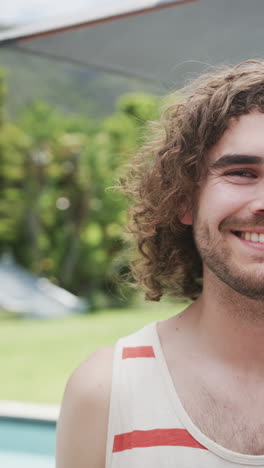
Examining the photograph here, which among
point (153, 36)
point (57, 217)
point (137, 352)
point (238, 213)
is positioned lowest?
point (137, 352)

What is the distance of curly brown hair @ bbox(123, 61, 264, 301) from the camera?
1403 millimetres

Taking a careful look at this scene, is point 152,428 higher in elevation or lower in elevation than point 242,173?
lower

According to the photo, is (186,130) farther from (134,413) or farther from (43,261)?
(43,261)

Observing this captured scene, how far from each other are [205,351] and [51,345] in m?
12.8

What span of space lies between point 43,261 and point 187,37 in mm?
15087

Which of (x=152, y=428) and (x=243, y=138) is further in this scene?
(x=243, y=138)

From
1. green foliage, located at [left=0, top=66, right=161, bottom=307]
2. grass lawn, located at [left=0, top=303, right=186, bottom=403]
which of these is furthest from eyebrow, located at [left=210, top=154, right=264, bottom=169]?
green foliage, located at [left=0, top=66, right=161, bottom=307]

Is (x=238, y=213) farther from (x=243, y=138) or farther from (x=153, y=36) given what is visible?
(x=153, y=36)

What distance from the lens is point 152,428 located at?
3.87ft

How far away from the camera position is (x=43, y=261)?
57.8ft

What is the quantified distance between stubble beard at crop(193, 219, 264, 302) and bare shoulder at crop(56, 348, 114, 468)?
1.17 feet

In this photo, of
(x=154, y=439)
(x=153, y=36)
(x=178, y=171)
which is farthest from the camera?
(x=153, y=36)

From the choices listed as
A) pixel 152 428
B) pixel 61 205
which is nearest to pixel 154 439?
pixel 152 428

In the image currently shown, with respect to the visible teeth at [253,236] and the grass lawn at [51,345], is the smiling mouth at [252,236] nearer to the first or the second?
the visible teeth at [253,236]
